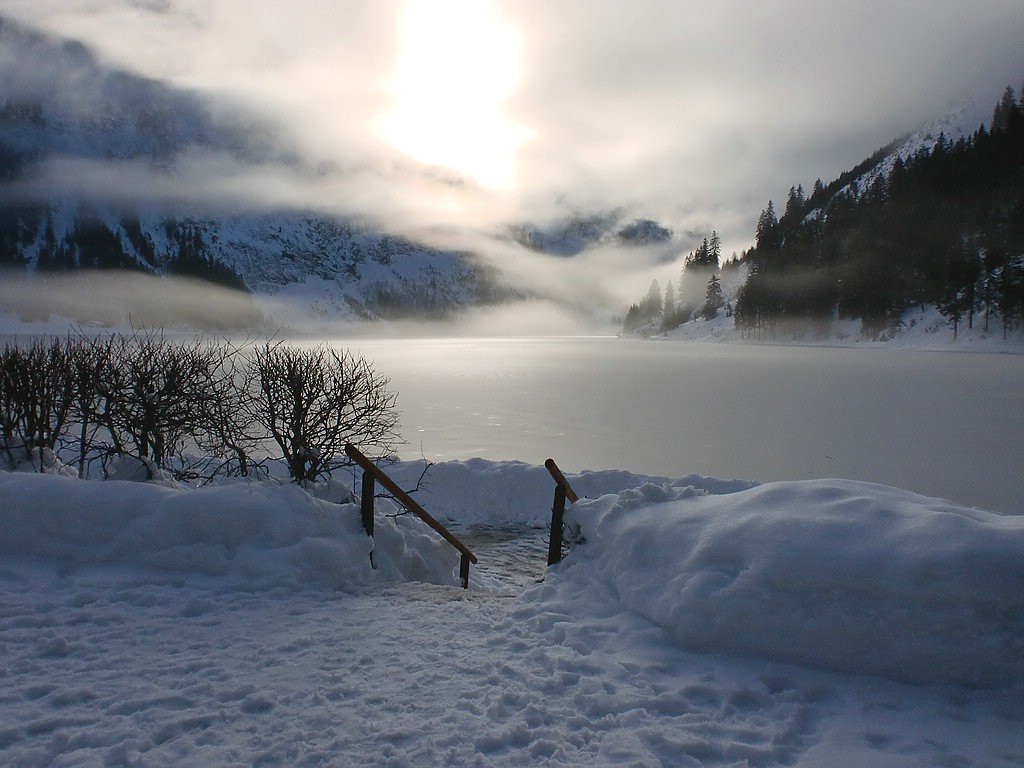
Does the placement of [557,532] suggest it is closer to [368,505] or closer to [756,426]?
[368,505]

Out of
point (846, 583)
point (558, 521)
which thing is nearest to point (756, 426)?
point (558, 521)

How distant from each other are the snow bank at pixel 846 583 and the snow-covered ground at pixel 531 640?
0.02 m

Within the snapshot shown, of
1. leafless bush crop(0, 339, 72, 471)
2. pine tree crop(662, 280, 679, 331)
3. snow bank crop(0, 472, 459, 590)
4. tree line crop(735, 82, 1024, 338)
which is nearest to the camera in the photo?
snow bank crop(0, 472, 459, 590)

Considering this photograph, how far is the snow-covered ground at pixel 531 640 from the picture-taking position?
12.8 feet

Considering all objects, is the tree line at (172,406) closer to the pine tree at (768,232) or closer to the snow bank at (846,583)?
the snow bank at (846,583)

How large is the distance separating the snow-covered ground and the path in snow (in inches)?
0.8

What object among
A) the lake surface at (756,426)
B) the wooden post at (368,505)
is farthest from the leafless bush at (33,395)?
the wooden post at (368,505)

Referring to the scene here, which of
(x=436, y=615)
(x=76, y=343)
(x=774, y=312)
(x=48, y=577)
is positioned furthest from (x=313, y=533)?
(x=774, y=312)

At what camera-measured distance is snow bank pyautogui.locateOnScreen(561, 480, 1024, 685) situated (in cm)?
446

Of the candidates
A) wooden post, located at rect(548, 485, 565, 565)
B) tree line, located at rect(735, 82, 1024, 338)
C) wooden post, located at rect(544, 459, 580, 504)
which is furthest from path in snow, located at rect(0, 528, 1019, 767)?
tree line, located at rect(735, 82, 1024, 338)

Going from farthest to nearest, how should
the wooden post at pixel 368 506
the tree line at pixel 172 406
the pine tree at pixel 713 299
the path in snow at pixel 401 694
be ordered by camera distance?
the pine tree at pixel 713 299 → the tree line at pixel 172 406 → the wooden post at pixel 368 506 → the path in snow at pixel 401 694

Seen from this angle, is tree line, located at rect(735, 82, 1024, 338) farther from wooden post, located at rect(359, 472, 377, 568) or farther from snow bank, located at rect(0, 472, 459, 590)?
snow bank, located at rect(0, 472, 459, 590)

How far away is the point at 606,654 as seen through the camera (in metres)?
5.23

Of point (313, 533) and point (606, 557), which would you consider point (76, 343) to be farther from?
point (606, 557)
